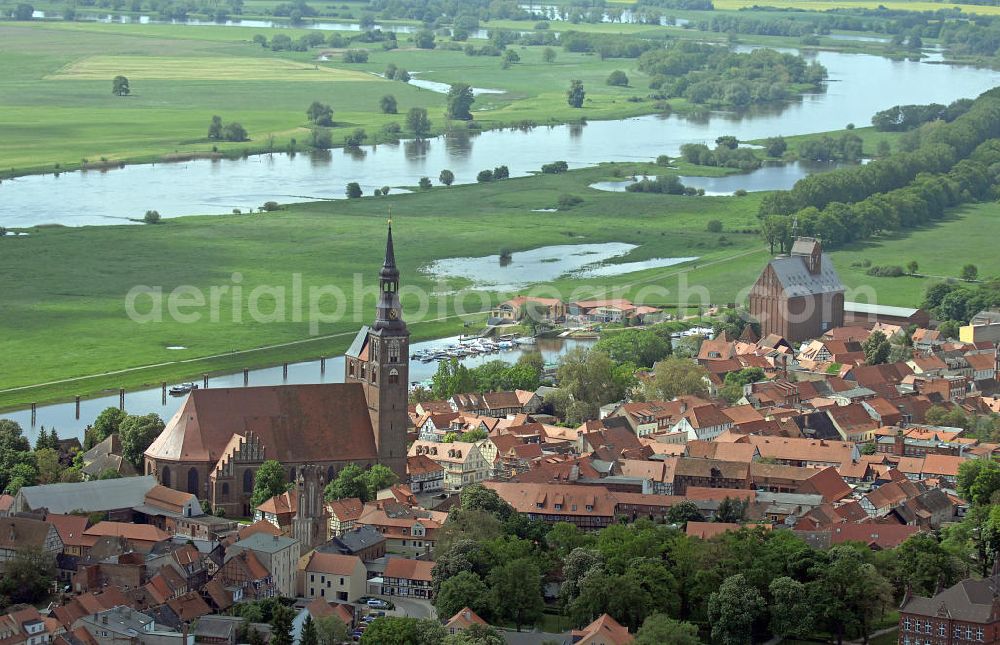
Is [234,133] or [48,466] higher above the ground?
[48,466]

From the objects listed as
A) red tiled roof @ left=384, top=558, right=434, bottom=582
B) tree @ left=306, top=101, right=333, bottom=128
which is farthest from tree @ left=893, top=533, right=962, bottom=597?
tree @ left=306, top=101, right=333, bottom=128

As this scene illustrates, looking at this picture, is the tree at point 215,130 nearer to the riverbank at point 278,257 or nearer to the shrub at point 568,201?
the riverbank at point 278,257

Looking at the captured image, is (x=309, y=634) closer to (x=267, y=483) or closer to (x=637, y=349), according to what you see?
(x=267, y=483)

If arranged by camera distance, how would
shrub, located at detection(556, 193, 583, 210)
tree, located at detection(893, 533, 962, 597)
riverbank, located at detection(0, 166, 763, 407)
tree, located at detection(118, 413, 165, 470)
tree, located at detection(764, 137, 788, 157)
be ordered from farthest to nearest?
tree, located at detection(764, 137, 788, 157) → shrub, located at detection(556, 193, 583, 210) → riverbank, located at detection(0, 166, 763, 407) → tree, located at detection(118, 413, 165, 470) → tree, located at detection(893, 533, 962, 597)

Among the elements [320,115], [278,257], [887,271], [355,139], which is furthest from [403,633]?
[320,115]

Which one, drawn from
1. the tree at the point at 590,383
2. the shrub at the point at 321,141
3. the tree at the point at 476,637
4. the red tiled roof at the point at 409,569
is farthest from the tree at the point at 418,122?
the tree at the point at 476,637

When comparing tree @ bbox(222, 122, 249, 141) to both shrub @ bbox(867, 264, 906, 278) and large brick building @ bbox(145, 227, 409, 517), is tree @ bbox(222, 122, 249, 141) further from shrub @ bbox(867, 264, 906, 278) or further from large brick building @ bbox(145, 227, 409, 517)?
large brick building @ bbox(145, 227, 409, 517)

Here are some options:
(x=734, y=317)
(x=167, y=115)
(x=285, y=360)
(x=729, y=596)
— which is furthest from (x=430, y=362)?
(x=167, y=115)
